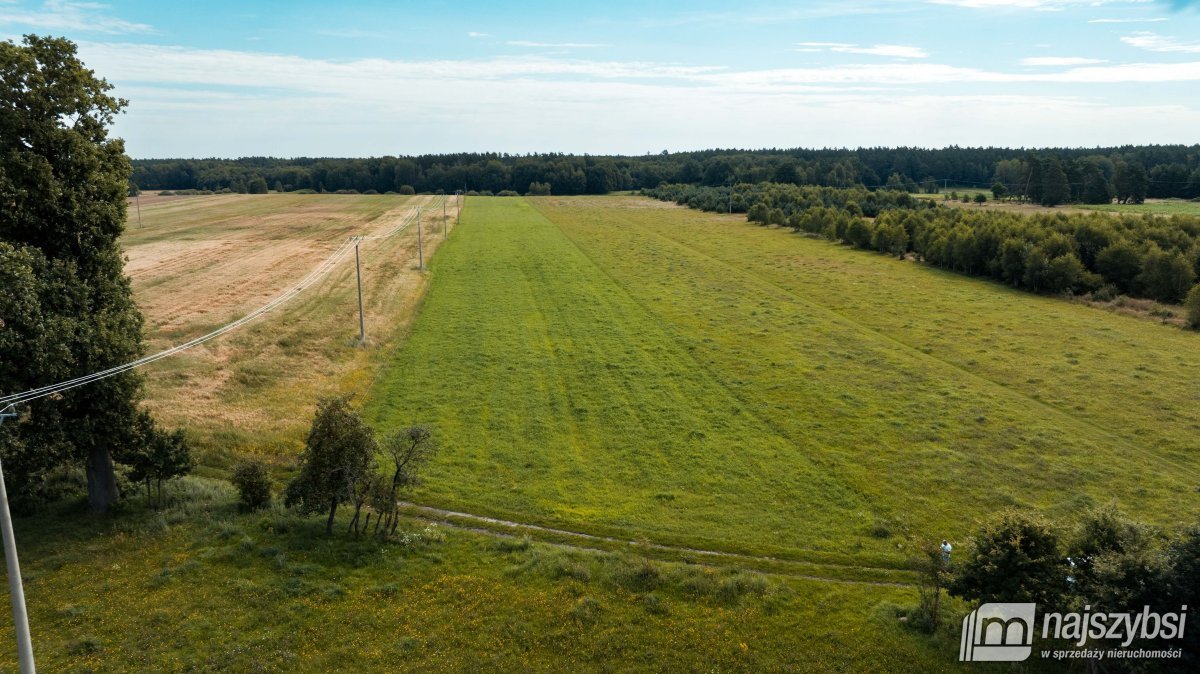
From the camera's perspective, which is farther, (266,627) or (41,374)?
(41,374)

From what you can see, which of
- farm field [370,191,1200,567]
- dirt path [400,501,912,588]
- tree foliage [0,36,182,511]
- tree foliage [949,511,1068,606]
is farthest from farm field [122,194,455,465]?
tree foliage [949,511,1068,606]

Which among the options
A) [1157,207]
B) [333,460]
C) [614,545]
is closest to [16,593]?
[333,460]

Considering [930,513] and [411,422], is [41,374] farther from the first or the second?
[930,513]

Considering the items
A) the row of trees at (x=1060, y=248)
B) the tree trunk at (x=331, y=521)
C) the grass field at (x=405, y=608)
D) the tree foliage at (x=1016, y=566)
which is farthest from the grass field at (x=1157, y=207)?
the tree trunk at (x=331, y=521)

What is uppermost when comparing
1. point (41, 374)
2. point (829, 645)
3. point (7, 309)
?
point (7, 309)

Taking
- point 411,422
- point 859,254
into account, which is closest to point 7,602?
point 411,422

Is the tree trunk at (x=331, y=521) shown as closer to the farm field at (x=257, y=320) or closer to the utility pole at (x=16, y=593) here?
the farm field at (x=257, y=320)

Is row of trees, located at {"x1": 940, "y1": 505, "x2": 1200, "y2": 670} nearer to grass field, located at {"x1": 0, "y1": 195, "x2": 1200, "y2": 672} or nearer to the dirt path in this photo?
grass field, located at {"x1": 0, "y1": 195, "x2": 1200, "y2": 672}
